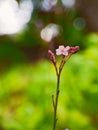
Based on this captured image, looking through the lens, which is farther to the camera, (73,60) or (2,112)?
(2,112)

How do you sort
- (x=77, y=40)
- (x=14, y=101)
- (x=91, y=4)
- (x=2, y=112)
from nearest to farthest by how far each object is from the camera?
(x=2, y=112)
(x=14, y=101)
(x=77, y=40)
(x=91, y=4)

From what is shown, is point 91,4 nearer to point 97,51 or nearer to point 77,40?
point 77,40

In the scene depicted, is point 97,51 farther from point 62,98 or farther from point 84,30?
point 84,30

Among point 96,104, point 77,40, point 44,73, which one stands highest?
point 77,40

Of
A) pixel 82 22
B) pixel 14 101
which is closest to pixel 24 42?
pixel 82 22

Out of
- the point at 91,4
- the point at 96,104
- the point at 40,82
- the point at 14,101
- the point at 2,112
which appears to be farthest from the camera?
the point at 91,4

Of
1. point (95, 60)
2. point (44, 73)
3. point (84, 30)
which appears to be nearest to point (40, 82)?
point (44, 73)

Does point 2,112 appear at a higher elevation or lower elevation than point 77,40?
lower
